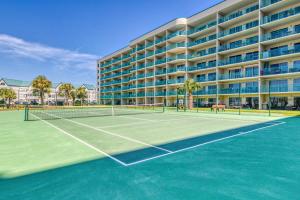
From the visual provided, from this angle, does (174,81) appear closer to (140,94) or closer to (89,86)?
(140,94)

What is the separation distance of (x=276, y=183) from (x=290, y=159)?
7.60 feet

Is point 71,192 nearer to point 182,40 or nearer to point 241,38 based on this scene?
point 241,38

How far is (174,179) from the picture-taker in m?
4.53

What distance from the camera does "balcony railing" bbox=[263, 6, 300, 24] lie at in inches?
1155

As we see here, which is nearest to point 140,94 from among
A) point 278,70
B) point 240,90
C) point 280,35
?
point 240,90

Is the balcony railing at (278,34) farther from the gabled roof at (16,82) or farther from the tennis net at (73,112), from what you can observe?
the gabled roof at (16,82)

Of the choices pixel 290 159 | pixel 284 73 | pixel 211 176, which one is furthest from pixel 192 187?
pixel 284 73

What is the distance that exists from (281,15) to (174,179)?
3778 cm

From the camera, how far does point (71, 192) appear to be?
3.92 m

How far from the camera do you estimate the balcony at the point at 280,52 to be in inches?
1176

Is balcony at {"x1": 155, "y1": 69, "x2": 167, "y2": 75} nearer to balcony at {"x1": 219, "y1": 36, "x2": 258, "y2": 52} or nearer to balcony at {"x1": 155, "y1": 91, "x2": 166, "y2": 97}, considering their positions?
balcony at {"x1": 155, "y1": 91, "x2": 166, "y2": 97}

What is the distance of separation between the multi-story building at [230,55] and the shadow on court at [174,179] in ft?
97.7

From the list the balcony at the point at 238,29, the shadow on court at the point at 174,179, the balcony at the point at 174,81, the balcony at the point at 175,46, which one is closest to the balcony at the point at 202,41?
the balcony at the point at 175,46

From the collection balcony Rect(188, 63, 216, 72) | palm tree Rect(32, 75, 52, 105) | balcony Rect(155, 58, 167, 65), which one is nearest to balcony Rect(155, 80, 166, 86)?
balcony Rect(155, 58, 167, 65)
